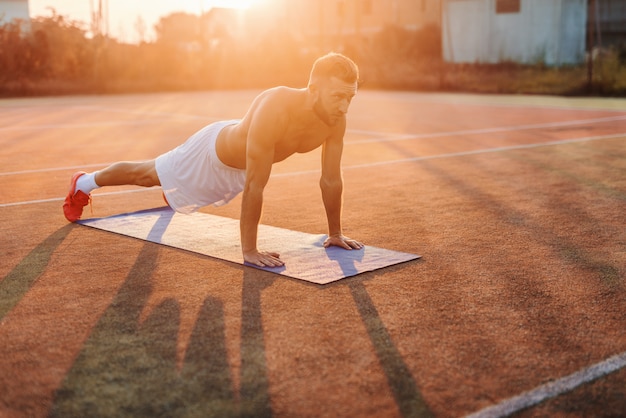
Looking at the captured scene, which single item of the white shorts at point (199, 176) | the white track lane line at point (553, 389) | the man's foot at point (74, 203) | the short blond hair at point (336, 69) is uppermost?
the short blond hair at point (336, 69)

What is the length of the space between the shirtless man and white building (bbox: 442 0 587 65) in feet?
85.4

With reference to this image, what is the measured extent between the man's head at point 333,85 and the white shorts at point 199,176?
3.72 ft

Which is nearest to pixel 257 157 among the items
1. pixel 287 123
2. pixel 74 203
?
pixel 287 123

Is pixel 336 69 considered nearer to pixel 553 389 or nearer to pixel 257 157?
pixel 257 157

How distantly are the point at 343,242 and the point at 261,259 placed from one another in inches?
26.9

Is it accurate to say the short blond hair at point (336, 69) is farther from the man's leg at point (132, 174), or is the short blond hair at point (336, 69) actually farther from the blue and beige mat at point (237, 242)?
the man's leg at point (132, 174)

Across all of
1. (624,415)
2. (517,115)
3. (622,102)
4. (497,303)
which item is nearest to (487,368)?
(624,415)

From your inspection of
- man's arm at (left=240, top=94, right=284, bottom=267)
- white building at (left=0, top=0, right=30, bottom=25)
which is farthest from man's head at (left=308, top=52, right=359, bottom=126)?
white building at (left=0, top=0, right=30, bottom=25)

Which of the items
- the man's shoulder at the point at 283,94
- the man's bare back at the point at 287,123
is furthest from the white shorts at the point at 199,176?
the man's shoulder at the point at 283,94

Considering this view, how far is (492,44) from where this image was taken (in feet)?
110

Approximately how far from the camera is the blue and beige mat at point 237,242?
4.75 meters

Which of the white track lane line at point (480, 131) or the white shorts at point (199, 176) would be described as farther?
the white track lane line at point (480, 131)

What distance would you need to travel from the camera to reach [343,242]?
5.28 m

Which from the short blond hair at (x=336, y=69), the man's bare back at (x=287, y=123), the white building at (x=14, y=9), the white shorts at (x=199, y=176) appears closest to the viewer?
the short blond hair at (x=336, y=69)
